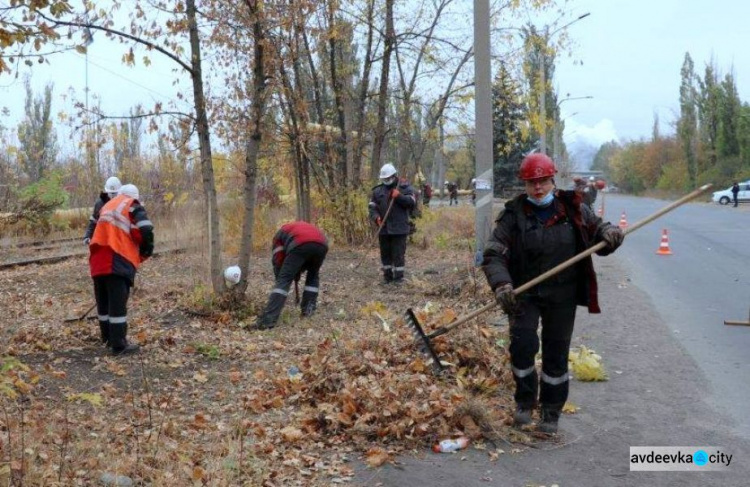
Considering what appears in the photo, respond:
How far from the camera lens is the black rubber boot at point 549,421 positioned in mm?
5320

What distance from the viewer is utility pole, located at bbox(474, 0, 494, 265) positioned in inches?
421

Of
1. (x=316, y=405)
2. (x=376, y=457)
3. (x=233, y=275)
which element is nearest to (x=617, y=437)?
(x=376, y=457)

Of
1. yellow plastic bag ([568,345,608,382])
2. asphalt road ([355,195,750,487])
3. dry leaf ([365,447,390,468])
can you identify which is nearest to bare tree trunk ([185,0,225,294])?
asphalt road ([355,195,750,487])

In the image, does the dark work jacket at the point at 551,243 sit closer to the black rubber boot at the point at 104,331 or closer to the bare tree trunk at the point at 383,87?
the black rubber boot at the point at 104,331

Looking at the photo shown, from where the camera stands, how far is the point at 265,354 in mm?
7664

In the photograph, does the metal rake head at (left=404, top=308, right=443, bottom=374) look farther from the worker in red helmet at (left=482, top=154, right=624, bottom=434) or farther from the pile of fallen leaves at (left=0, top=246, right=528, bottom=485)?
the worker in red helmet at (left=482, top=154, right=624, bottom=434)

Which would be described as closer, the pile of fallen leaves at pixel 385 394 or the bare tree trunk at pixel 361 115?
the pile of fallen leaves at pixel 385 394

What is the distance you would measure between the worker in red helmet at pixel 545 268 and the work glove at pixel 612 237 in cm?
5

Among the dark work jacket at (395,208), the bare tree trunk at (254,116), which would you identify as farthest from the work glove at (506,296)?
the dark work jacket at (395,208)

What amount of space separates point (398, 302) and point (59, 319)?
430 centimetres

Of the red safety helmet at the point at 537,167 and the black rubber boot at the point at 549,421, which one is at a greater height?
the red safety helmet at the point at 537,167

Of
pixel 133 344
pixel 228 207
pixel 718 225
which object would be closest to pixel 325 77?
pixel 228 207

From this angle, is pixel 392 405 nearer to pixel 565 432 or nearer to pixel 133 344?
pixel 565 432

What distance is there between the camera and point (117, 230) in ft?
25.5
